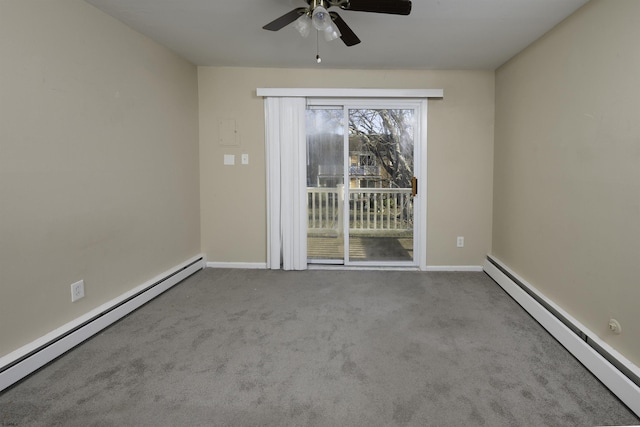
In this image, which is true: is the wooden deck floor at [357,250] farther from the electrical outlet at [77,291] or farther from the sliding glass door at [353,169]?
the electrical outlet at [77,291]

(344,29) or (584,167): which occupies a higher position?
(344,29)

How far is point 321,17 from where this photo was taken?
186 cm

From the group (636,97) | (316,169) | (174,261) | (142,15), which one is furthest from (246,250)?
(636,97)

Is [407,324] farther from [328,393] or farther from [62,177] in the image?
[62,177]

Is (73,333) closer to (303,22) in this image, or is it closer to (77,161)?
(77,161)

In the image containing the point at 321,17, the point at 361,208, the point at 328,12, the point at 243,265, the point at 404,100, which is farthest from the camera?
the point at 361,208

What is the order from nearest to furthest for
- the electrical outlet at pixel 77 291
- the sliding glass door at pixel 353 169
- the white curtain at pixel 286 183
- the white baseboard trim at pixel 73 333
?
the white baseboard trim at pixel 73 333
the electrical outlet at pixel 77 291
the white curtain at pixel 286 183
the sliding glass door at pixel 353 169

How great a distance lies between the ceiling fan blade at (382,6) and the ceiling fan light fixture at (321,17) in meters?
0.15

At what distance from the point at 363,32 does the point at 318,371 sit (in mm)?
2525

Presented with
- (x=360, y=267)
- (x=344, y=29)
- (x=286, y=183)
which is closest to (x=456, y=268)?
(x=360, y=267)

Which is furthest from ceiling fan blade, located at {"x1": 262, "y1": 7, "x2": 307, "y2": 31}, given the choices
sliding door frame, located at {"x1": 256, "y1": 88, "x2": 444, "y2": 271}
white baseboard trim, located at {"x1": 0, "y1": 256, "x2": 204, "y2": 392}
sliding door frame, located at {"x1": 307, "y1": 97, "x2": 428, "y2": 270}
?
white baseboard trim, located at {"x1": 0, "y1": 256, "x2": 204, "y2": 392}

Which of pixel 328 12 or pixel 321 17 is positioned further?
pixel 328 12

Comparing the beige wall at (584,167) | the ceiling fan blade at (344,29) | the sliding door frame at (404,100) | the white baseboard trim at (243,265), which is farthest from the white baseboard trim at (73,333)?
the beige wall at (584,167)

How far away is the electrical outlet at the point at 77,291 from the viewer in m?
2.22
